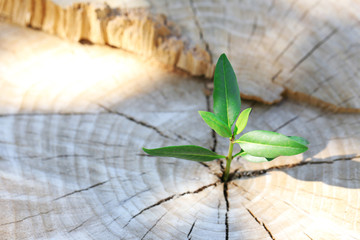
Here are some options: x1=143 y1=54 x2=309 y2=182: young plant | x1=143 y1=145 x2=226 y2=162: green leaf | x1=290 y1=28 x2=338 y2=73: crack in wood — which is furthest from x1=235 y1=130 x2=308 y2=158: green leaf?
x1=290 y1=28 x2=338 y2=73: crack in wood

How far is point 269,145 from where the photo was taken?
A: 109cm

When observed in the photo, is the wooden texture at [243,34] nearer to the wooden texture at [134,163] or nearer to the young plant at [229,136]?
the wooden texture at [134,163]

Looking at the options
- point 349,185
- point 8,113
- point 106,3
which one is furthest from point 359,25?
point 8,113

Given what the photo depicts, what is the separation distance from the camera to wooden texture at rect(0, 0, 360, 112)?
5.09ft

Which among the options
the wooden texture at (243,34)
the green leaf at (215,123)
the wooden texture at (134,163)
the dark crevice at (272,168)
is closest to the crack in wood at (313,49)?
the wooden texture at (243,34)

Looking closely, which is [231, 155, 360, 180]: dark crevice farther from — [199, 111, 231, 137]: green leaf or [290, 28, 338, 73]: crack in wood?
[290, 28, 338, 73]: crack in wood

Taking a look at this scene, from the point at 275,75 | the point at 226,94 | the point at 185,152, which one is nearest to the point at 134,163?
the point at 185,152

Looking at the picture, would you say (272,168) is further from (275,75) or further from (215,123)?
(275,75)

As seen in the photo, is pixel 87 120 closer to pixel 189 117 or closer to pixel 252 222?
pixel 189 117

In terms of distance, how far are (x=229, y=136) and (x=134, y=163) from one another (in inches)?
13.5

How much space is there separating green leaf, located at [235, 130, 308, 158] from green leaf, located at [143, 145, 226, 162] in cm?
11

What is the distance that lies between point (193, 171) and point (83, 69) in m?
0.65

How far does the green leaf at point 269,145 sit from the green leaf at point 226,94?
9cm

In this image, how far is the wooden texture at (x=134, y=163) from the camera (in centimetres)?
114
